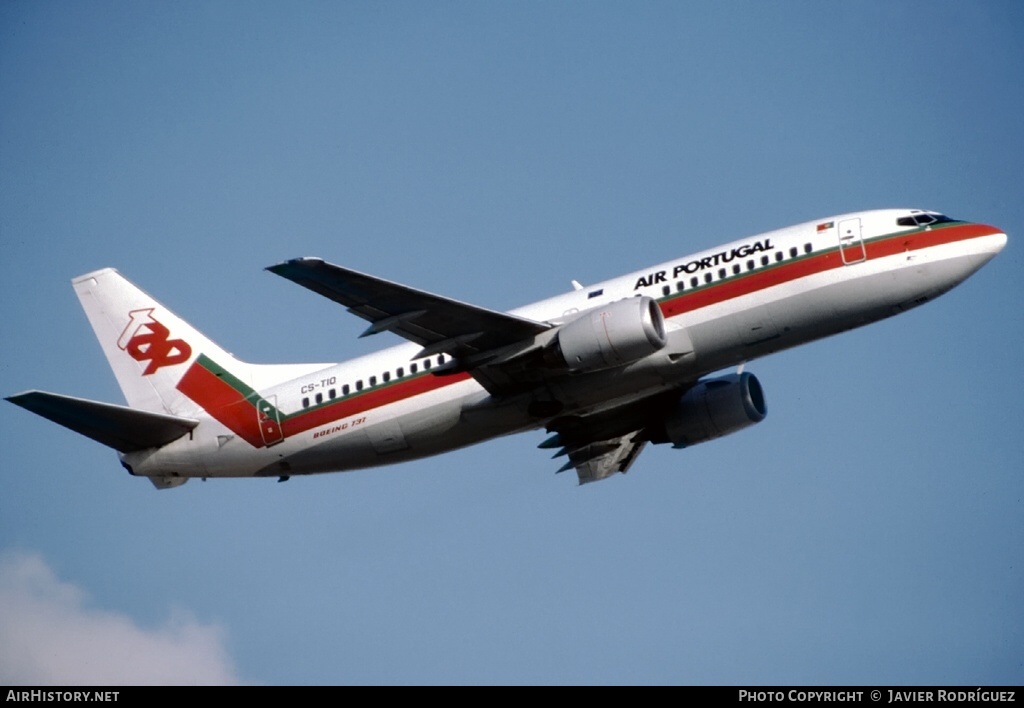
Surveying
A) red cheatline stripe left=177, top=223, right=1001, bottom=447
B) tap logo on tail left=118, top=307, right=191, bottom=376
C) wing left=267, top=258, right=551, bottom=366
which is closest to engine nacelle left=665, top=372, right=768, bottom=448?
red cheatline stripe left=177, top=223, right=1001, bottom=447

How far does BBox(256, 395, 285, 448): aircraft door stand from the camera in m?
45.2

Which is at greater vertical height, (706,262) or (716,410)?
(706,262)

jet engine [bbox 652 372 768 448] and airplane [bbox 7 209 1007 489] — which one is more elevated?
airplane [bbox 7 209 1007 489]

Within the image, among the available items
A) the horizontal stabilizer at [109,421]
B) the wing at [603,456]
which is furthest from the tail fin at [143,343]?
the wing at [603,456]

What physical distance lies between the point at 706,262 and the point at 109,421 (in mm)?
19155

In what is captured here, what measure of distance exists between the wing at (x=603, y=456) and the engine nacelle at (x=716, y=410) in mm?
1698

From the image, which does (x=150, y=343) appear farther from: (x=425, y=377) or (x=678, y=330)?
(x=678, y=330)

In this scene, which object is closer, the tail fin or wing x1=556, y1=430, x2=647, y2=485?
wing x1=556, y1=430, x2=647, y2=485

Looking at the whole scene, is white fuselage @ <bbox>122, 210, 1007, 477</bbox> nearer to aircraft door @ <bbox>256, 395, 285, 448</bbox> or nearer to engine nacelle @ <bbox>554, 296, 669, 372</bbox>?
aircraft door @ <bbox>256, 395, 285, 448</bbox>

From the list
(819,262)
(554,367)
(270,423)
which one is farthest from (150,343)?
(819,262)

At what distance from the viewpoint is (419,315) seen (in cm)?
4066

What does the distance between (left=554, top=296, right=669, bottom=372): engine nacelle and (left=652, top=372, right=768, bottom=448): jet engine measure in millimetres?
6080
